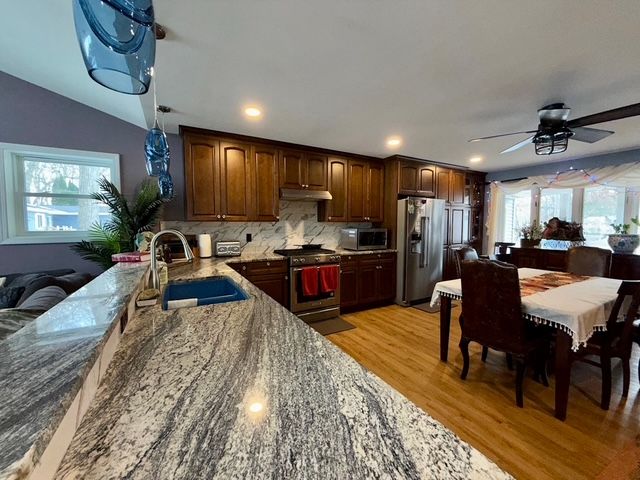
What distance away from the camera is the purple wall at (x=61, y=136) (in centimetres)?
270

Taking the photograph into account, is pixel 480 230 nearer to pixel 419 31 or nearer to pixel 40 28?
pixel 419 31

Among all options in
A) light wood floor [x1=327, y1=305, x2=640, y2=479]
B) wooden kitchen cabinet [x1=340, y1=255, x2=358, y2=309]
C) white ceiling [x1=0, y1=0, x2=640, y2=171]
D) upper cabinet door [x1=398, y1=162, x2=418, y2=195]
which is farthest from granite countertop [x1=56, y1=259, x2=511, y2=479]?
upper cabinet door [x1=398, y1=162, x2=418, y2=195]

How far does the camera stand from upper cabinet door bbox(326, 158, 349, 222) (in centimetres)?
385

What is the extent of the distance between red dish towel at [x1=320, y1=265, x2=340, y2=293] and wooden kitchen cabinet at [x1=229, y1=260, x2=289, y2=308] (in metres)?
0.45

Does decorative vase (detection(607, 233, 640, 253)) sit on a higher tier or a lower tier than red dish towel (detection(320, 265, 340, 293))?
higher

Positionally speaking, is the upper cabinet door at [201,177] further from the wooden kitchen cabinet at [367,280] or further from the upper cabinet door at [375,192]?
the upper cabinet door at [375,192]

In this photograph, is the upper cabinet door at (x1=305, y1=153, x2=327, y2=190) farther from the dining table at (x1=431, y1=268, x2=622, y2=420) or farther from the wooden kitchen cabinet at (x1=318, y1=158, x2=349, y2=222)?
the dining table at (x1=431, y1=268, x2=622, y2=420)

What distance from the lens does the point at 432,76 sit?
6.12ft

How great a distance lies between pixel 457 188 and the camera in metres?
4.81

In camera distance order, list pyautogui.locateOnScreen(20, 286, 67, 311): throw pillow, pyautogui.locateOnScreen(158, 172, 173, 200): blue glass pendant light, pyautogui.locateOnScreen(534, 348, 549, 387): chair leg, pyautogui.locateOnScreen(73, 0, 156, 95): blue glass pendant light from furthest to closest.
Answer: pyautogui.locateOnScreen(158, 172, 173, 200): blue glass pendant light → pyautogui.locateOnScreen(534, 348, 549, 387): chair leg → pyautogui.locateOnScreen(20, 286, 67, 311): throw pillow → pyautogui.locateOnScreen(73, 0, 156, 95): blue glass pendant light

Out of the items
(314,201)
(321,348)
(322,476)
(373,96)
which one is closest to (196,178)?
(314,201)

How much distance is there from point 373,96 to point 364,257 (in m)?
2.24

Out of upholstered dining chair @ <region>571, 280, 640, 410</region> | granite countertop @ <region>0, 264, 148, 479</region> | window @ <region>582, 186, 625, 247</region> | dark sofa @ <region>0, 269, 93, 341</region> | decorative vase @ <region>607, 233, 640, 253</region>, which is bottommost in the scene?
upholstered dining chair @ <region>571, 280, 640, 410</region>

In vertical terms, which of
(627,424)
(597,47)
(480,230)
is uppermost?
(597,47)
